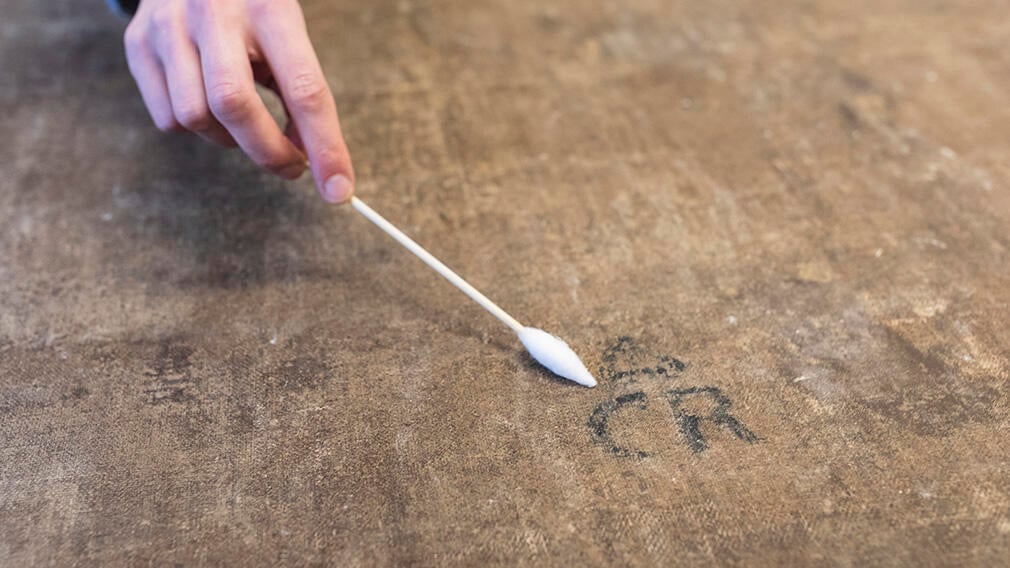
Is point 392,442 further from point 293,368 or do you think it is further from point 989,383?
point 989,383

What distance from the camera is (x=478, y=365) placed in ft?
2.79

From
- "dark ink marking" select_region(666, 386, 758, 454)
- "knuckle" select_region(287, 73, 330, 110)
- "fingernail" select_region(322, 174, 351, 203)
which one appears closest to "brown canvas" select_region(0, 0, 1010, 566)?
"dark ink marking" select_region(666, 386, 758, 454)

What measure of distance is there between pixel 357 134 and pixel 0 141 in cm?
54

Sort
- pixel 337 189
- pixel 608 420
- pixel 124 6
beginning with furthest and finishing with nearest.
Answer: pixel 124 6 < pixel 337 189 < pixel 608 420

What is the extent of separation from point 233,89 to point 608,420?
53 cm

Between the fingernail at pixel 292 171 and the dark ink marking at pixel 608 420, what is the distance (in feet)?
1.56

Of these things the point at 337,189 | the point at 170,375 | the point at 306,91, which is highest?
the point at 306,91

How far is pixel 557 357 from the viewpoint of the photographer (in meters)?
0.81

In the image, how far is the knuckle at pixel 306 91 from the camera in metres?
0.86

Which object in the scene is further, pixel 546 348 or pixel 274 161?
pixel 274 161

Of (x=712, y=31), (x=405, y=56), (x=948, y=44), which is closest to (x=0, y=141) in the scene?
(x=405, y=56)

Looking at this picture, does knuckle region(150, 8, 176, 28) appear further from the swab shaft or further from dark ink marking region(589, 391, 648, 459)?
dark ink marking region(589, 391, 648, 459)

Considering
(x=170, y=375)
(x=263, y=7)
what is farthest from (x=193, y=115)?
(x=170, y=375)

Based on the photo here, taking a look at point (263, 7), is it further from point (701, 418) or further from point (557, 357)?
point (701, 418)
